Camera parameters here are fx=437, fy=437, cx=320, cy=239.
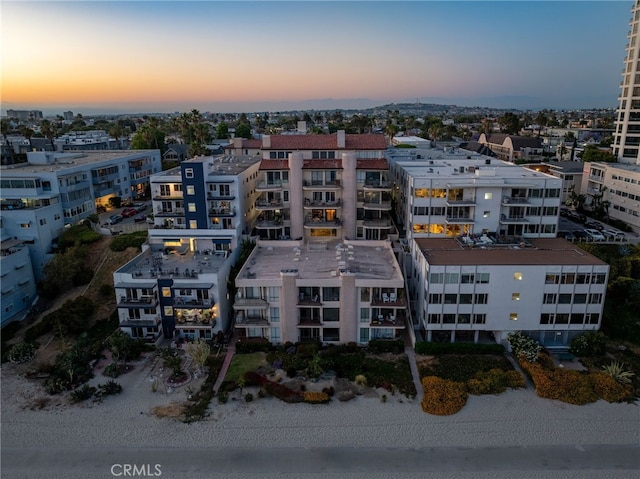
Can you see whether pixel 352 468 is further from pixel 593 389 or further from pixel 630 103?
pixel 630 103

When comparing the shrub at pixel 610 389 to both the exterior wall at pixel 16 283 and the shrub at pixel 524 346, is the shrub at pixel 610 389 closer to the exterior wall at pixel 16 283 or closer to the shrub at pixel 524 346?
the shrub at pixel 524 346

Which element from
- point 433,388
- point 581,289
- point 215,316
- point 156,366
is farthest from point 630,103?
point 156,366

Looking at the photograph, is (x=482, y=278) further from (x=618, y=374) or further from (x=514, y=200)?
(x=514, y=200)

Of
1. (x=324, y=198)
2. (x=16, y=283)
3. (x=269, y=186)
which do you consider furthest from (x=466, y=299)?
(x=16, y=283)

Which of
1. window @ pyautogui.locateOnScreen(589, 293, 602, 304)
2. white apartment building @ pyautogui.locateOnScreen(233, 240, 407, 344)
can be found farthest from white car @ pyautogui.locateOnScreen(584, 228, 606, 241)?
white apartment building @ pyautogui.locateOnScreen(233, 240, 407, 344)

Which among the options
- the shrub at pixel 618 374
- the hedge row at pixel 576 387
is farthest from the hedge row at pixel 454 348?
the shrub at pixel 618 374

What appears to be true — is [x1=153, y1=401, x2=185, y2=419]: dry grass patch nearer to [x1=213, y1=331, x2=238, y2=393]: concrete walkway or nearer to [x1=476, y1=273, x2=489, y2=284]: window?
[x1=213, y1=331, x2=238, y2=393]: concrete walkway
